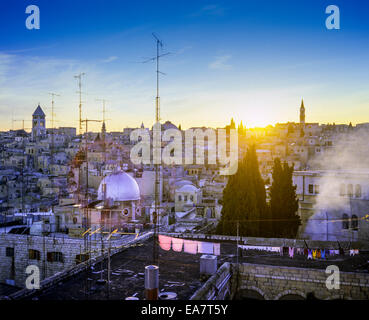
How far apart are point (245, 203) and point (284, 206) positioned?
2156 millimetres

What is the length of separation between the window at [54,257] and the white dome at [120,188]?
5.03 m

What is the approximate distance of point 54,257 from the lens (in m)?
13.5

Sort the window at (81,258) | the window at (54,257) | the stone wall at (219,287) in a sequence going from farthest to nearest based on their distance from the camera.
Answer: the window at (54,257)
the window at (81,258)
the stone wall at (219,287)

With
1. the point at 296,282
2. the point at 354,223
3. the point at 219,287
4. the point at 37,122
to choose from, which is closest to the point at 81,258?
the point at 219,287

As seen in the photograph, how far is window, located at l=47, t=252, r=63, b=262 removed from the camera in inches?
528

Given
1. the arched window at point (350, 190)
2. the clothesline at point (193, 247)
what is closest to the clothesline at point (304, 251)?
the clothesline at point (193, 247)

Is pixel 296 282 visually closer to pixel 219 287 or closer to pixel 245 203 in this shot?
pixel 219 287

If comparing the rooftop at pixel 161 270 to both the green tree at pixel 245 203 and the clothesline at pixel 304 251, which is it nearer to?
the clothesline at pixel 304 251

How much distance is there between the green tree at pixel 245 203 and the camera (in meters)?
14.1

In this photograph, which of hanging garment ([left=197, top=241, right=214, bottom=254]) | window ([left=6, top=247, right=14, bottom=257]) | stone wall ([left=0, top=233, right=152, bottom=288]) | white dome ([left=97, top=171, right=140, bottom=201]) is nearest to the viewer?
hanging garment ([left=197, top=241, right=214, bottom=254])

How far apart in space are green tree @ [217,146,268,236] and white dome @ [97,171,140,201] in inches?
A: 228

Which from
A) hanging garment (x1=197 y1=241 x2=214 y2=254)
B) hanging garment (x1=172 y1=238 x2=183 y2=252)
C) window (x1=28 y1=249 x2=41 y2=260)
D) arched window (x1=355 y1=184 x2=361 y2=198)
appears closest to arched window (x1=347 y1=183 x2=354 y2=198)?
arched window (x1=355 y1=184 x2=361 y2=198)

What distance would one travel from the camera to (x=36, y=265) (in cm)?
1391

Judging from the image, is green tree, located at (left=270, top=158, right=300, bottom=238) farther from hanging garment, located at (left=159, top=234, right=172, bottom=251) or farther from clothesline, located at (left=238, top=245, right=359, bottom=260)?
hanging garment, located at (left=159, top=234, right=172, bottom=251)
